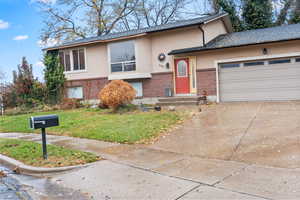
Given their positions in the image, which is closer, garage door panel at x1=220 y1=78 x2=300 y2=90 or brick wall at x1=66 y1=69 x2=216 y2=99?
garage door panel at x1=220 y1=78 x2=300 y2=90

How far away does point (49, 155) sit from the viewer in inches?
254

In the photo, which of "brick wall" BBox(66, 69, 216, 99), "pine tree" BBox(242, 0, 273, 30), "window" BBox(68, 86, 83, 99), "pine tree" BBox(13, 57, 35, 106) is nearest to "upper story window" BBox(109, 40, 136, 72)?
"brick wall" BBox(66, 69, 216, 99)

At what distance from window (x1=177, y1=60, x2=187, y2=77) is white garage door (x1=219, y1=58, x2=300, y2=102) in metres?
2.12

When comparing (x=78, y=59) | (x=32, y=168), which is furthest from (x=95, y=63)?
(x=32, y=168)

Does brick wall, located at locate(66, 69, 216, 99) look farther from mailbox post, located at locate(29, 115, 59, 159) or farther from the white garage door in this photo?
mailbox post, located at locate(29, 115, 59, 159)

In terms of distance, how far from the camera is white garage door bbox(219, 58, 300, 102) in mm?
12664

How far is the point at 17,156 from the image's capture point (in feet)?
21.7

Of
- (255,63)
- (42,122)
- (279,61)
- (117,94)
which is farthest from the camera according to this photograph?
(255,63)

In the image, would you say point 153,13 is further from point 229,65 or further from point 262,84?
point 262,84

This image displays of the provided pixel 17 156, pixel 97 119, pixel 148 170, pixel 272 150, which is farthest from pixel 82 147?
pixel 272 150

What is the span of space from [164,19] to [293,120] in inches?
1014

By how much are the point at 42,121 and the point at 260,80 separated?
11275mm

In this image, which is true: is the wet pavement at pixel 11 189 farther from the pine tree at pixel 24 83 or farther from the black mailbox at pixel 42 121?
the pine tree at pixel 24 83

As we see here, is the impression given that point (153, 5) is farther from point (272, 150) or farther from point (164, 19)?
point (272, 150)
